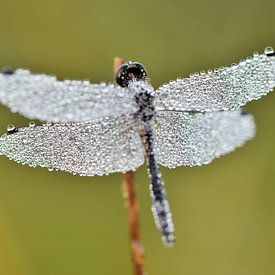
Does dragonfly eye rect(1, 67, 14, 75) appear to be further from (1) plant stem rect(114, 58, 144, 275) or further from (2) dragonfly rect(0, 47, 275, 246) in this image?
(1) plant stem rect(114, 58, 144, 275)

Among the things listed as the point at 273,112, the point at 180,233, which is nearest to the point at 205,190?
the point at 180,233

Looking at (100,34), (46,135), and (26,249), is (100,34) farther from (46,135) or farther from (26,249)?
(46,135)

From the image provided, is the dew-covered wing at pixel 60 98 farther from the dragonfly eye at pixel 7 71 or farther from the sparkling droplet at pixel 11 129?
the sparkling droplet at pixel 11 129

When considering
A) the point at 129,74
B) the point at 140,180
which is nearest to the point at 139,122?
the point at 129,74

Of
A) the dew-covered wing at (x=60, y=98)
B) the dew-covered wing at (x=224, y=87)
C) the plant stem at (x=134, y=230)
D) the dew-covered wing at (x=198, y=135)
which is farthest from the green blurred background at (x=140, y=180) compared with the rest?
the plant stem at (x=134, y=230)

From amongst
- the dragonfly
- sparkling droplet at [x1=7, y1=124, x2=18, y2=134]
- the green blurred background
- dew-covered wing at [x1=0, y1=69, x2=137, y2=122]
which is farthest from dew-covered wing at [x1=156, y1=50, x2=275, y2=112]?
the green blurred background

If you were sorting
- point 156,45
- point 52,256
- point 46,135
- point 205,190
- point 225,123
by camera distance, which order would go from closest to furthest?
point 46,135
point 225,123
point 52,256
point 205,190
point 156,45

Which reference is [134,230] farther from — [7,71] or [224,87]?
[224,87]
